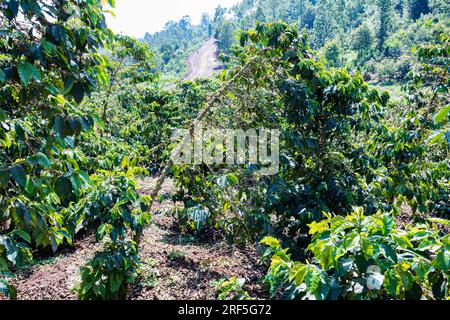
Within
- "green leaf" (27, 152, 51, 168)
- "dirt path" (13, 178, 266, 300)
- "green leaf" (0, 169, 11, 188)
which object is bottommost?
"dirt path" (13, 178, 266, 300)

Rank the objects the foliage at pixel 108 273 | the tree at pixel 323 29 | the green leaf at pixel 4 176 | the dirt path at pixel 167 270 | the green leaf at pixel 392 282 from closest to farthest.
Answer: the green leaf at pixel 392 282 → the green leaf at pixel 4 176 → the foliage at pixel 108 273 → the dirt path at pixel 167 270 → the tree at pixel 323 29

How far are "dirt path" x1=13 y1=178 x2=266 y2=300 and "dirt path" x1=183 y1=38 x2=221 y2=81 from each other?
2060 inches

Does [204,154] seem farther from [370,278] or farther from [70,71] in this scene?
[370,278]

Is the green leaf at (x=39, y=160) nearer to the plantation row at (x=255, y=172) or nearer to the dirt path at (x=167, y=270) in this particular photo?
the plantation row at (x=255, y=172)

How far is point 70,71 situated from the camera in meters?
2.00

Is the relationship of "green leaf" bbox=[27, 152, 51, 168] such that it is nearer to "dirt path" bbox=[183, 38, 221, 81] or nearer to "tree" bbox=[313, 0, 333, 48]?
"dirt path" bbox=[183, 38, 221, 81]

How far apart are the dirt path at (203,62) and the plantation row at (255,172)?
5252cm

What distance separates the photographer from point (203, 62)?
70750mm

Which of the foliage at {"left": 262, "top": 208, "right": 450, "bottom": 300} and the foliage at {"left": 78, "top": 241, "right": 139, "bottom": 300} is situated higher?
the foliage at {"left": 262, "top": 208, "right": 450, "bottom": 300}

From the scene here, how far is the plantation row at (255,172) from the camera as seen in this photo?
1.51m

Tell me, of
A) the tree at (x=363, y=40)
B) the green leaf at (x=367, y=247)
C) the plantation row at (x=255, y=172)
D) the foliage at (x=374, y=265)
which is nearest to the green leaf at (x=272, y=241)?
the plantation row at (x=255, y=172)

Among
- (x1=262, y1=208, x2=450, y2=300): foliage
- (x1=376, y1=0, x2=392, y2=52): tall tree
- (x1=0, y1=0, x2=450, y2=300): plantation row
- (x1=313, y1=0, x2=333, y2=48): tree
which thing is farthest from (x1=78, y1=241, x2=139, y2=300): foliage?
(x1=313, y1=0, x2=333, y2=48): tree

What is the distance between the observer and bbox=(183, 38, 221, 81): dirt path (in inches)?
2411

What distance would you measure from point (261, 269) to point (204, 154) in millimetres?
1588
